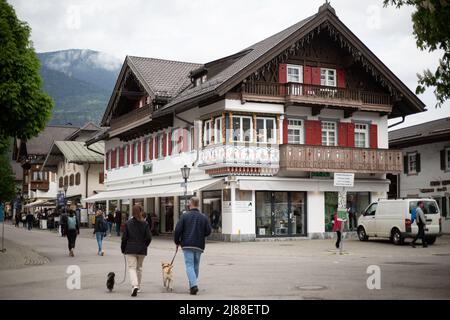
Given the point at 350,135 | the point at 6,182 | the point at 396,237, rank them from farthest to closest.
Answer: the point at 6,182 → the point at 350,135 → the point at 396,237

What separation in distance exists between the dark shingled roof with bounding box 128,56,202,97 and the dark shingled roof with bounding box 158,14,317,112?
3.99ft

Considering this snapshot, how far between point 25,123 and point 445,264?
14.5 meters

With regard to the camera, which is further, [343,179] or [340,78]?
[340,78]

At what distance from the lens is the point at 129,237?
12.9 metres

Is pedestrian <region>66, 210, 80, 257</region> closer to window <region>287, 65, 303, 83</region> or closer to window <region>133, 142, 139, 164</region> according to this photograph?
window <region>287, 65, 303, 83</region>

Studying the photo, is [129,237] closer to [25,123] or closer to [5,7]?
[25,123]

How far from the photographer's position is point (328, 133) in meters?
35.8

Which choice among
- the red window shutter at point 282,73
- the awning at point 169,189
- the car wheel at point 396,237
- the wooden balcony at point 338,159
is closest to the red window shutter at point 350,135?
the wooden balcony at point 338,159

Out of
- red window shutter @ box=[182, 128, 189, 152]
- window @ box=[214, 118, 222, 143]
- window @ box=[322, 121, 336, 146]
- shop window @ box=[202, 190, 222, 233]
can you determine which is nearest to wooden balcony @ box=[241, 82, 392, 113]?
window @ box=[322, 121, 336, 146]

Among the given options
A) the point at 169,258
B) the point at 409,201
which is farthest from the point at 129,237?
the point at 409,201

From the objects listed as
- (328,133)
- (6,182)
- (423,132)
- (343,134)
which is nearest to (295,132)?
(328,133)

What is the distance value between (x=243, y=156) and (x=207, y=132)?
3050 millimetres

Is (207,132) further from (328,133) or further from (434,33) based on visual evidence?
(434,33)

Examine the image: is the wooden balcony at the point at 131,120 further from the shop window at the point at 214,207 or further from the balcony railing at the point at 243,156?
the balcony railing at the point at 243,156
